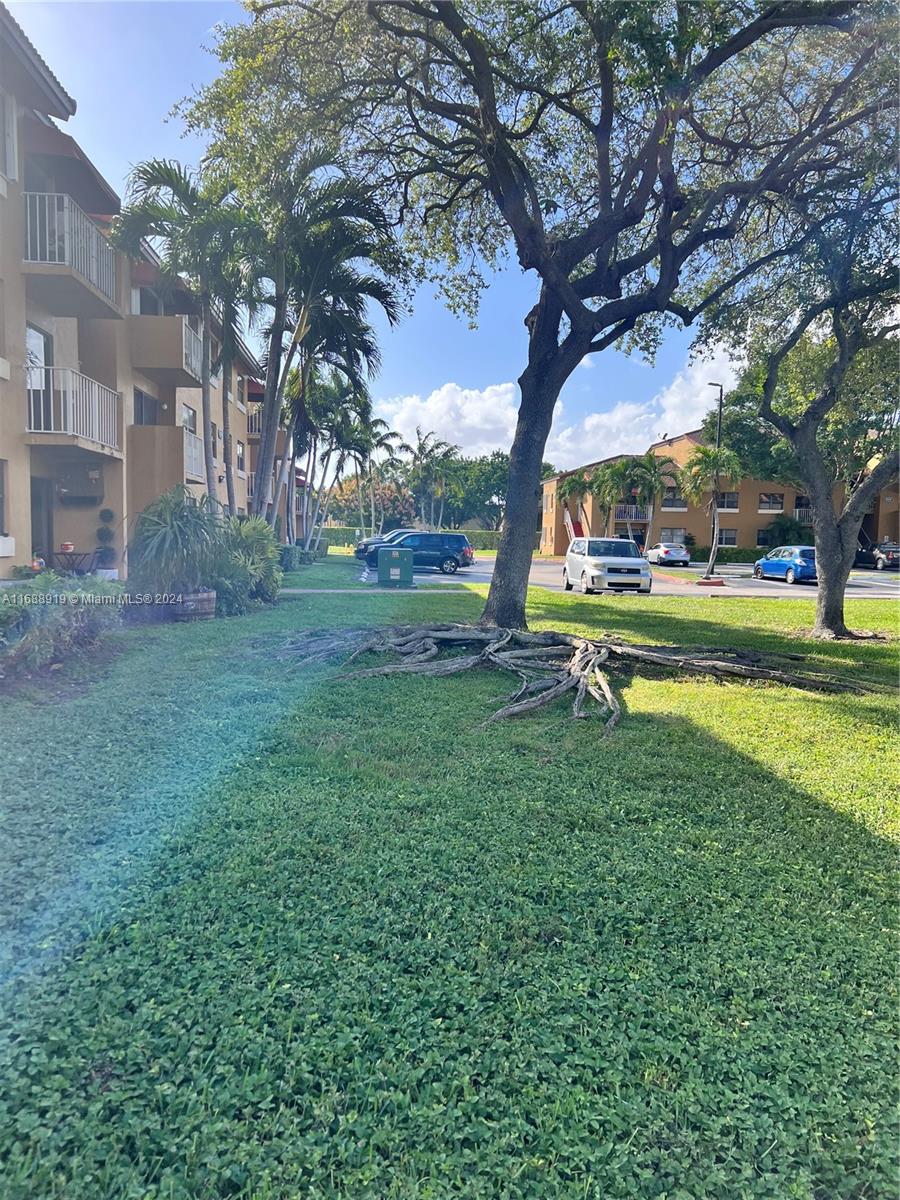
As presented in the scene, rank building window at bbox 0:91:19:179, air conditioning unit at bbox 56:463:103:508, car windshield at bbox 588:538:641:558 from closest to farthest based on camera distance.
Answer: building window at bbox 0:91:19:179, air conditioning unit at bbox 56:463:103:508, car windshield at bbox 588:538:641:558

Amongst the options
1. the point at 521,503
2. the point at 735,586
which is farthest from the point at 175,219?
the point at 735,586

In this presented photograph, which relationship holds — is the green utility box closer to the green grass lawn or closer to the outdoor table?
the outdoor table

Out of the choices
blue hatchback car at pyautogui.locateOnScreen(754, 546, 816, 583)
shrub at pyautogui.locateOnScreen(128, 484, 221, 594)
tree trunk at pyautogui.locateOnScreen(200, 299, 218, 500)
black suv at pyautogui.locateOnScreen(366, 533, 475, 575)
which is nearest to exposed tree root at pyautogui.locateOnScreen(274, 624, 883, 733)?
shrub at pyautogui.locateOnScreen(128, 484, 221, 594)

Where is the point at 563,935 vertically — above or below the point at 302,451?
below

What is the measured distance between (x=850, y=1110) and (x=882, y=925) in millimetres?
1157

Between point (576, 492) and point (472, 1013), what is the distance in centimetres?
4443

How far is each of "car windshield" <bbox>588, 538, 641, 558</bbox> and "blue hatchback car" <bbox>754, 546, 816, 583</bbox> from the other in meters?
12.2

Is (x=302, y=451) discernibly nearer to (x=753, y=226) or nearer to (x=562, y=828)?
(x=753, y=226)

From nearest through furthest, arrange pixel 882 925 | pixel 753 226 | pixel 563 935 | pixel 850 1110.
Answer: pixel 850 1110
pixel 563 935
pixel 882 925
pixel 753 226

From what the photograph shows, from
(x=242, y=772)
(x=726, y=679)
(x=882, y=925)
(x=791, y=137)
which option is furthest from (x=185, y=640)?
(x=791, y=137)

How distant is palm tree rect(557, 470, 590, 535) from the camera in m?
44.7

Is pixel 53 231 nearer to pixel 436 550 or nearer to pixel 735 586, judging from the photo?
pixel 436 550

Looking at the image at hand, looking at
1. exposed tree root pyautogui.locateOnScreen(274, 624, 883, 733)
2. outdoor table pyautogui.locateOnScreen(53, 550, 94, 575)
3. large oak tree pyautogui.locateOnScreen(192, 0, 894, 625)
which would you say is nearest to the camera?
exposed tree root pyautogui.locateOnScreen(274, 624, 883, 733)

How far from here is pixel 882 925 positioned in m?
2.84
